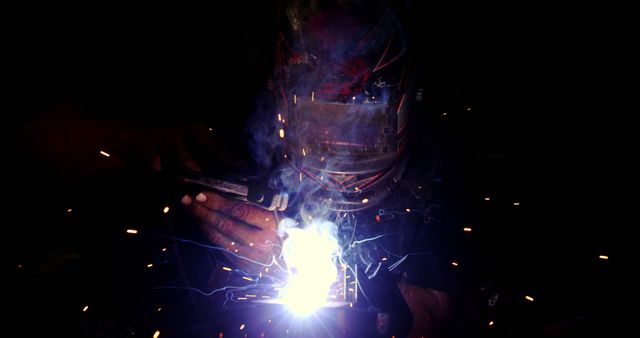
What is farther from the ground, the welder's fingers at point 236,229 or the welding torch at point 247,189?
the welding torch at point 247,189

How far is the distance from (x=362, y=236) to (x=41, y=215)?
4.32 m

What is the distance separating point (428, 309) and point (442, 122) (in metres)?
2.54

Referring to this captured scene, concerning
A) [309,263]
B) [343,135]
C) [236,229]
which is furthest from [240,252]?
[343,135]

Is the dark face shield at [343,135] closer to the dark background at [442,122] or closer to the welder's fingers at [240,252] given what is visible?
the dark background at [442,122]

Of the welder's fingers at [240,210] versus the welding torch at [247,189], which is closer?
the welding torch at [247,189]

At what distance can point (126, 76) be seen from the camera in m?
3.58

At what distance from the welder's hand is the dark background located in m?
0.61

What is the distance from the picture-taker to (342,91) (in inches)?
99.8

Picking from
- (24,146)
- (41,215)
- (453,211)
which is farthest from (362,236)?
(24,146)

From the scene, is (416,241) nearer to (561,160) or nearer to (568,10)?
(561,160)

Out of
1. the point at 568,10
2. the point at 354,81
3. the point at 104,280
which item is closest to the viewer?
the point at 354,81

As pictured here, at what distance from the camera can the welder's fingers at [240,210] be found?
3818 mm

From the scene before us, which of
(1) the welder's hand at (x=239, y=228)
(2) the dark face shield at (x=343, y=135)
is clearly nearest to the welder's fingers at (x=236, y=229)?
(1) the welder's hand at (x=239, y=228)

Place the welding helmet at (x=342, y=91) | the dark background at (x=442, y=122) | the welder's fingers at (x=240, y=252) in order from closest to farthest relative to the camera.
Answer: the welding helmet at (x=342, y=91), the dark background at (x=442, y=122), the welder's fingers at (x=240, y=252)
